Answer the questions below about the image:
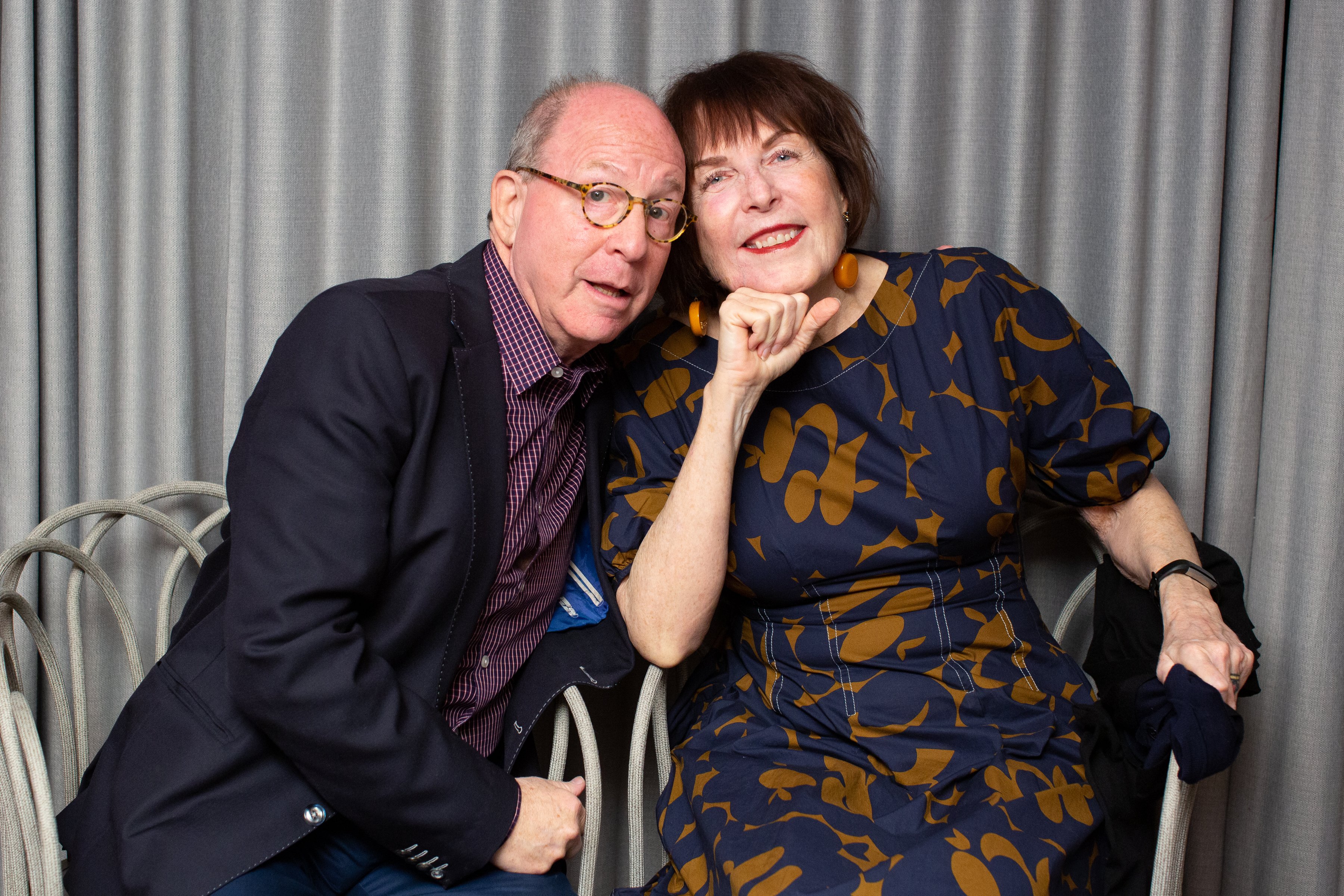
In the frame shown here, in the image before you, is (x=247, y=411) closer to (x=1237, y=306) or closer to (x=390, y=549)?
(x=390, y=549)

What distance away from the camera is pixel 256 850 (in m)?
1.22

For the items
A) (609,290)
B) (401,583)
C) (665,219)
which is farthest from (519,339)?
(401,583)

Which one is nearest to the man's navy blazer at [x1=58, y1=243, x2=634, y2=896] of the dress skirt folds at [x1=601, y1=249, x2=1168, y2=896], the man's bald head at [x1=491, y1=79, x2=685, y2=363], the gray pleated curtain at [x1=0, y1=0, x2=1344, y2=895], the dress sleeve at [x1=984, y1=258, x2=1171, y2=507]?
the man's bald head at [x1=491, y1=79, x2=685, y2=363]

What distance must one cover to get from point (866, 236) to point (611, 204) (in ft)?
2.21

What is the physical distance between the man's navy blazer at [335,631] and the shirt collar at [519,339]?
33 millimetres

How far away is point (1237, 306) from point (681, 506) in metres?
1.18

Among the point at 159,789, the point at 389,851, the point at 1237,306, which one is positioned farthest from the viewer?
the point at 1237,306

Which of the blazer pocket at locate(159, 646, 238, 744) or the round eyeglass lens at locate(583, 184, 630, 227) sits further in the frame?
the round eyeglass lens at locate(583, 184, 630, 227)

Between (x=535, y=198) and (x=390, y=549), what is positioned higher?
(x=535, y=198)

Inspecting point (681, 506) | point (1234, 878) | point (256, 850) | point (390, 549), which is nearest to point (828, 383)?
point (681, 506)

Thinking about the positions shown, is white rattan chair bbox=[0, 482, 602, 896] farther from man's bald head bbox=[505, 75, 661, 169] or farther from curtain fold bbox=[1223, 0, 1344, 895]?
curtain fold bbox=[1223, 0, 1344, 895]

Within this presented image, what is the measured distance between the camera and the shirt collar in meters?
1.42

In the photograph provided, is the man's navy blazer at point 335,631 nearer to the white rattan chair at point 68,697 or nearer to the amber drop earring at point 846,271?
the white rattan chair at point 68,697

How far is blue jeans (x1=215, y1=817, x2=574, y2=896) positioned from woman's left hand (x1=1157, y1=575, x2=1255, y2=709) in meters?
0.89
